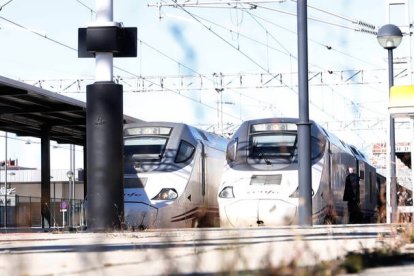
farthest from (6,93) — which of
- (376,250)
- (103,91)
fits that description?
(376,250)

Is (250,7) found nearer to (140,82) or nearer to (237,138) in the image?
(237,138)

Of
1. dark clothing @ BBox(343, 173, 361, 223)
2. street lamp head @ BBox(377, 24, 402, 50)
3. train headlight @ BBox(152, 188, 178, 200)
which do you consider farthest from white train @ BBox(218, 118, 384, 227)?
street lamp head @ BBox(377, 24, 402, 50)

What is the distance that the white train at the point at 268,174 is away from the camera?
67.3 feet

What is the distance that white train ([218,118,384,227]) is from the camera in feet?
67.3

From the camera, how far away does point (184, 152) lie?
22.3 m

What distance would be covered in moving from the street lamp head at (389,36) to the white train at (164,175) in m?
5.21

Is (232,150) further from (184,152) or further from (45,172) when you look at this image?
(45,172)

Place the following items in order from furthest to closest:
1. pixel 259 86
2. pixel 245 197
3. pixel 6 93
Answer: pixel 259 86
pixel 6 93
pixel 245 197

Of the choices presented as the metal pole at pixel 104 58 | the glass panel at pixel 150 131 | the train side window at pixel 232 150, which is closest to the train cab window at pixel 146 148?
the glass panel at pixel 150 131

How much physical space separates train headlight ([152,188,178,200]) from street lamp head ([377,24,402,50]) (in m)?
5.98

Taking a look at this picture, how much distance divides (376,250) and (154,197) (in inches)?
575

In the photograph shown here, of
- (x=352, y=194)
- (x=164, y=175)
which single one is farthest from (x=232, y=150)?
(x=352, y=194)

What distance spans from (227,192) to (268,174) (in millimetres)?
1060

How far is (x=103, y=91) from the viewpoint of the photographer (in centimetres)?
1562
